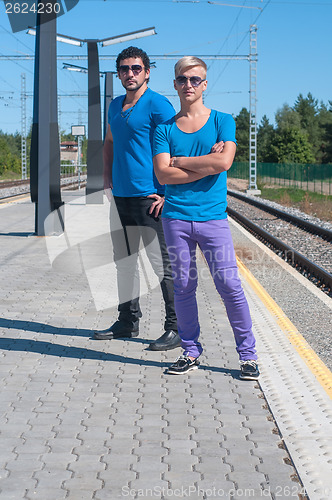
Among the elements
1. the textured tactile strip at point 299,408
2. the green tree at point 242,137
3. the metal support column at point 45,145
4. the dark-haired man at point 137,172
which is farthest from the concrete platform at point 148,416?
the green tree at point 242,137

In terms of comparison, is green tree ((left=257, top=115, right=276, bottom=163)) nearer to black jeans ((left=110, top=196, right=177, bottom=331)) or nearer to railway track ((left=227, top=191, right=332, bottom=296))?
railway track ((left=227, top=191, right=332, bottom=296))

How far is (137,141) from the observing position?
5.53m

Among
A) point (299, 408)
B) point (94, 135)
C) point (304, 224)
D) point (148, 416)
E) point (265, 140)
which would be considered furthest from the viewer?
point (265, 140)

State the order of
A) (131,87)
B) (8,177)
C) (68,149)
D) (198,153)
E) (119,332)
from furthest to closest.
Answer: (8,177)
(68,149)
(119,332)
(131,87)
(198,153)

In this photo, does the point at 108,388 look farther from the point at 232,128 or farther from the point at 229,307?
the point at 232,128

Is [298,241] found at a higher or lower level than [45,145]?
lower

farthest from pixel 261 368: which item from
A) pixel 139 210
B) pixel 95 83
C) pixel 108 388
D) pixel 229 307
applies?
pixel 95 83

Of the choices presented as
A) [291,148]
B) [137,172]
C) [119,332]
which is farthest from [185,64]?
[291,148]

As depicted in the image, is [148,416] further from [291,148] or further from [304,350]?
[291,148]

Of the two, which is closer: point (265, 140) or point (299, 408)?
point (299, 408)

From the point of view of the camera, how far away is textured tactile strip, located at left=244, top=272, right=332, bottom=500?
3.35 meters

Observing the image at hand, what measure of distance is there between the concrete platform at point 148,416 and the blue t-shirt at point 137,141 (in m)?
1.23

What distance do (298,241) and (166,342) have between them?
1139 cm

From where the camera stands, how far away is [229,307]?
4.91m
